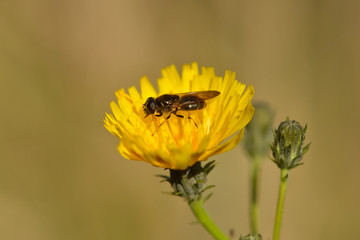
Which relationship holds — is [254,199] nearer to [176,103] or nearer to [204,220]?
[204,220]

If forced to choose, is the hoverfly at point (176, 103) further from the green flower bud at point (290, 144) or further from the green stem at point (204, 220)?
the green stem at point (204, 220)

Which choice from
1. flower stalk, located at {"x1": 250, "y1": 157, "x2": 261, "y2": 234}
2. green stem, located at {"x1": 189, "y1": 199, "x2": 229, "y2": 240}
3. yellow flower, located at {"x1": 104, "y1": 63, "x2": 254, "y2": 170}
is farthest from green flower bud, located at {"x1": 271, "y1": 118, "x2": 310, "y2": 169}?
flower stalk, located at {"x1": 250, "y1": 157, "x2": 261, "y2": 234}

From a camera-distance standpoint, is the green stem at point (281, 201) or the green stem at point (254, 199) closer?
the green stem at point (281, 201)

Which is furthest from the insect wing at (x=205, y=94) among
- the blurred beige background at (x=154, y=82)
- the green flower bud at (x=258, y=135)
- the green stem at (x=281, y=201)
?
the blurred beige background at (x=154, y=82)

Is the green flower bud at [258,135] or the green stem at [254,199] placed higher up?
the green flower bud at [258,135]

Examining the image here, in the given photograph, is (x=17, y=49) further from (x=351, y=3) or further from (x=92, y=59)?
(x=351, y=3)

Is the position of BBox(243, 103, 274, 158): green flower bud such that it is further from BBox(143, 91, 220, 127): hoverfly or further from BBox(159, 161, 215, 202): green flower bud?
BBox(159, 161, 215, 202): green flower bud

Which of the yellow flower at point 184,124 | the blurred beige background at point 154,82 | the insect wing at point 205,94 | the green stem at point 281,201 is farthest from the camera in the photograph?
the blurred beige background at point 154,82

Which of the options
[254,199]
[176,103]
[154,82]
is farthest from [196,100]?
[154,82]
